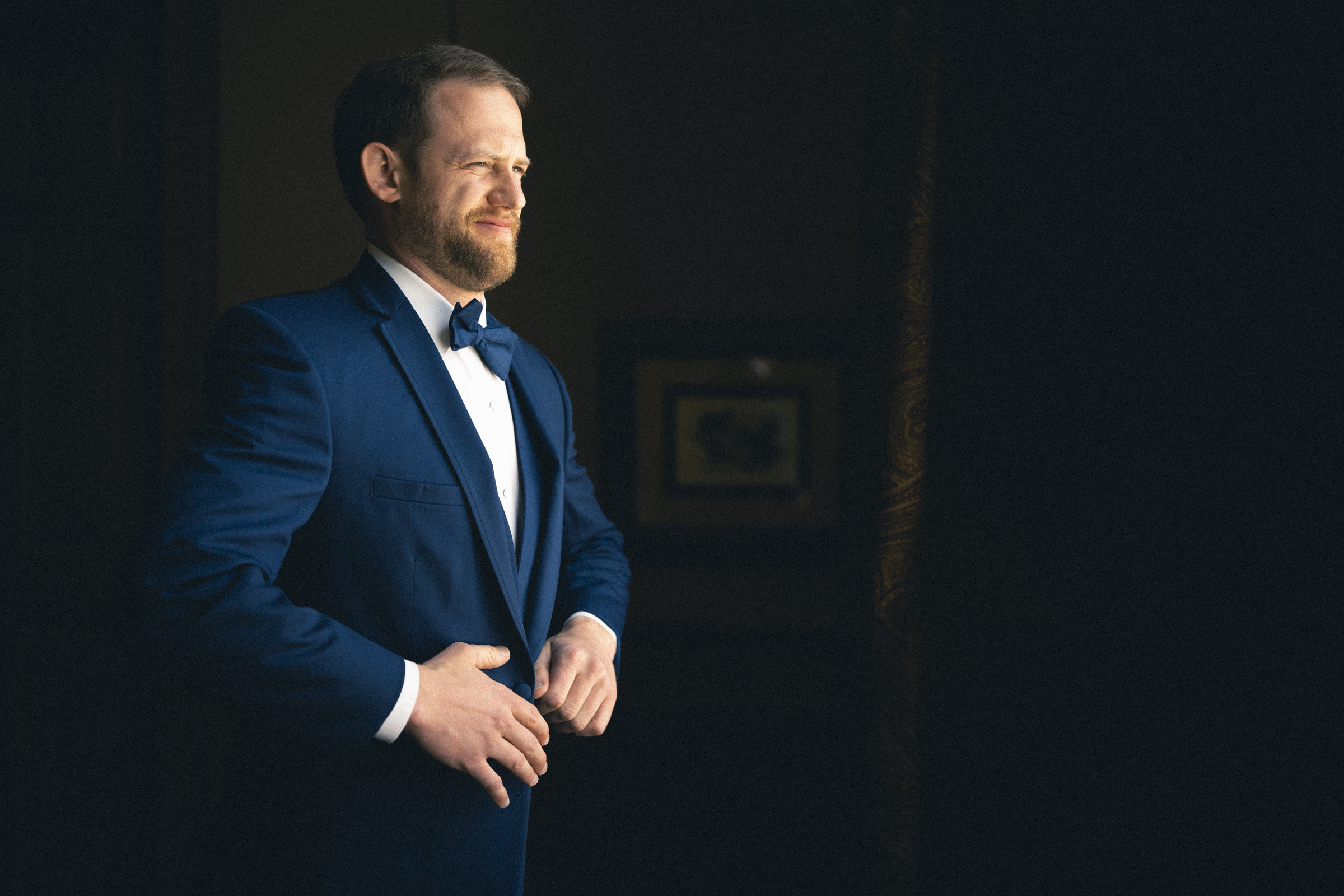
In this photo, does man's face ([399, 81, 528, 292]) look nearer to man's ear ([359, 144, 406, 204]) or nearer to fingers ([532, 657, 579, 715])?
man's ear ([359, 144, 406, 204])

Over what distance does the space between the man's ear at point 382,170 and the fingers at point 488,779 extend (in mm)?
776

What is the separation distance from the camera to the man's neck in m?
1.17

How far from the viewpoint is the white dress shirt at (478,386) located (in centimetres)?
116

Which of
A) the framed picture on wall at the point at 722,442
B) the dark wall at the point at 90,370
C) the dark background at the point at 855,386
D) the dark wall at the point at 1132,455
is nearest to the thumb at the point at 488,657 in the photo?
the dark background at the point at 855,386

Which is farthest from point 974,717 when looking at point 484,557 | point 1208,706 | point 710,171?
point 710,171

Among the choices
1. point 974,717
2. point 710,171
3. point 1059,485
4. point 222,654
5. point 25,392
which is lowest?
point 974,717

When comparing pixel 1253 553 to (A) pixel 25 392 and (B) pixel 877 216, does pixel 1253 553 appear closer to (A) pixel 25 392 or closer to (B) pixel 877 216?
(B) pixel 877 216

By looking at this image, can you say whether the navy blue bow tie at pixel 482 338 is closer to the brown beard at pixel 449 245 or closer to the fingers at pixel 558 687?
the brown beard at pixel 449 245

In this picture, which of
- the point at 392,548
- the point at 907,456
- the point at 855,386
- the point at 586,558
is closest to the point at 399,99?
the point at 392,548

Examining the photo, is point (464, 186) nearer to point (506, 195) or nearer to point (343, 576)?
point (506, 195)

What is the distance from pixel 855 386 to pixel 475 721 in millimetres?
909

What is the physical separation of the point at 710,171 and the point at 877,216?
1242 millimetres

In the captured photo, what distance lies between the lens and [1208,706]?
1.25 metres

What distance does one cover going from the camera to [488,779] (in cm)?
96
